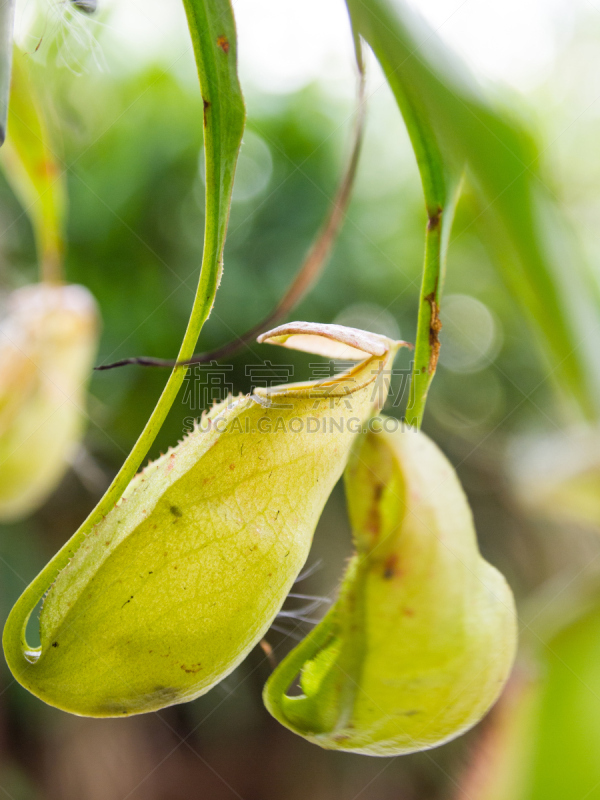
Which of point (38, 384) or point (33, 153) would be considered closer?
point (33, 153)

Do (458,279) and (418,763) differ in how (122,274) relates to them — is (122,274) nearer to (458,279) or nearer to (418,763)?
(458,279)

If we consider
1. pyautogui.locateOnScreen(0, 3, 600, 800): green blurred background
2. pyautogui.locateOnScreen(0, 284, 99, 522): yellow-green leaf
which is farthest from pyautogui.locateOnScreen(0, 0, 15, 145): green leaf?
pyautogui.locateOnScreen(0, 3, 600, 800): green blurred background

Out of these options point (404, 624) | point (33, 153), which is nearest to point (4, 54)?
Answer: point (33, 153)

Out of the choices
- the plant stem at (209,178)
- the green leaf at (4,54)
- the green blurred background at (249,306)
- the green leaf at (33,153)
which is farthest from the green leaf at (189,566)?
the green blurred background at (249,306)

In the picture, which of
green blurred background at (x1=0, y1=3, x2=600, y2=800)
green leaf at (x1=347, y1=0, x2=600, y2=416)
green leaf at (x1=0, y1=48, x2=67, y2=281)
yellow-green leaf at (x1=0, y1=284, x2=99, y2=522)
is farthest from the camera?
green blurred background at (x1=0, y1=3, x2=600, y2=800)

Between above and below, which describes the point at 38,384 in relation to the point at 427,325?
below

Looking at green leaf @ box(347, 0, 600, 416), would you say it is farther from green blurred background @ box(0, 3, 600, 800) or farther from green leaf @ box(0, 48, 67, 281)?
green blurred background @ box(0, 3, 600, 800)

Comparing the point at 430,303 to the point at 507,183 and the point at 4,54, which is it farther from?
the point at 4,54
